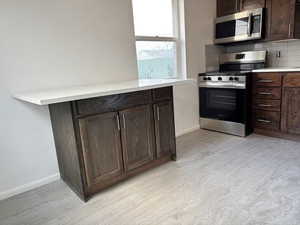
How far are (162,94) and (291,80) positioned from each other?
5.82 feet

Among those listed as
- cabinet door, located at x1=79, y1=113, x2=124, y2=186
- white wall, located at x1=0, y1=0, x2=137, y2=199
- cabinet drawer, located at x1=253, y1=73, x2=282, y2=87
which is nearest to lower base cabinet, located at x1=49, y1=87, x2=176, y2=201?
cabinet door, located at x1=79, y1=113, x2=124, y2=186

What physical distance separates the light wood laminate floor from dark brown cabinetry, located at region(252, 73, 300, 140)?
1.74 feet

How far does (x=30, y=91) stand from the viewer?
2049 millimetres

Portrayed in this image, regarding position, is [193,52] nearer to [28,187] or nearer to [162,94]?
[162,94]

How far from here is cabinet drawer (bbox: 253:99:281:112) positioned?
3.01m

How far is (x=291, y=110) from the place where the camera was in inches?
114

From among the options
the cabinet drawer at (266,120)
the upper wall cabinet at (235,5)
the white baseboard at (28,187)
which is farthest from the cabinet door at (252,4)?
the white baseboard at (28,187)

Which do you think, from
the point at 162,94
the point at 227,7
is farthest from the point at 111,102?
the point at 227,7

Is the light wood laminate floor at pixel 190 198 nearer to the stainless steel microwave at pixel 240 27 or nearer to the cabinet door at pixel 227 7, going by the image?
the stainless steel microwave at pixel 240 27

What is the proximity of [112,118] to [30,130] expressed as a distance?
0.85m

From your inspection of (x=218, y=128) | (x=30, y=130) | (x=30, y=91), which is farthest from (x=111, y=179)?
(x=218, y=128)

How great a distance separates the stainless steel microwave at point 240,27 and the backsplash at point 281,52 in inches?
16.5

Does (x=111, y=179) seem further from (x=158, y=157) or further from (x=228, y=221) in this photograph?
(x=228, y=221)

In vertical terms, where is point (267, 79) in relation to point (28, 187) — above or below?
above
